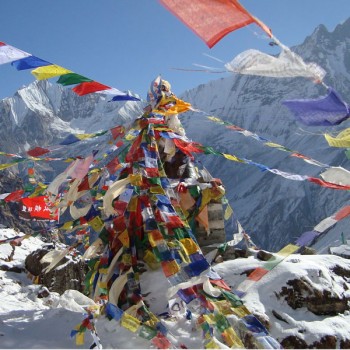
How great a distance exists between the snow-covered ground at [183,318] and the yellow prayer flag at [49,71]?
10.1ft

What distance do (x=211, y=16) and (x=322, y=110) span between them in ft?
4.56

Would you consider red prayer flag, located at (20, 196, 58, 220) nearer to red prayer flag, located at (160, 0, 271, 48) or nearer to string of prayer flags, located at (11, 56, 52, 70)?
string of prayer flags, located at (11, 56, 52, 70)

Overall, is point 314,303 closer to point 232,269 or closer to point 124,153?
point 232,269

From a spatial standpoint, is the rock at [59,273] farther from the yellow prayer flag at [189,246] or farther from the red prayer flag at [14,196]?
the yellow prayer flag at [189,246]

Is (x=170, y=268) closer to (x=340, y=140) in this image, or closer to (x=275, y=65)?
(x=340, y=140)

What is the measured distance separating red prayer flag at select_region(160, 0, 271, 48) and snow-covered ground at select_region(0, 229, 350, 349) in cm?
300

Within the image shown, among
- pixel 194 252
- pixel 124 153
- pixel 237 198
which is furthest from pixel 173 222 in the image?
pixel 237 198

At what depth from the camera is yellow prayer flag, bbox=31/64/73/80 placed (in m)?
5.43

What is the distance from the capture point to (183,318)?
5.59 m

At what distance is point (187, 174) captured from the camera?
882 cm

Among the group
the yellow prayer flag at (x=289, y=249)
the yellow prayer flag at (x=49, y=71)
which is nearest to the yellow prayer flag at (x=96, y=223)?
the yellow prayer flag at (x=49, y=71)

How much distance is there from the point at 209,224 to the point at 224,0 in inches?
230

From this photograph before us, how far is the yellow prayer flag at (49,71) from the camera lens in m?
5.43

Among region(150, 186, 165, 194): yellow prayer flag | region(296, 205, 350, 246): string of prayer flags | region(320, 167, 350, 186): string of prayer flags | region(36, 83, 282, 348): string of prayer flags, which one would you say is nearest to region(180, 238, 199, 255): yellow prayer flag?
region(36, 83, 282, 348): string of prayer flags
